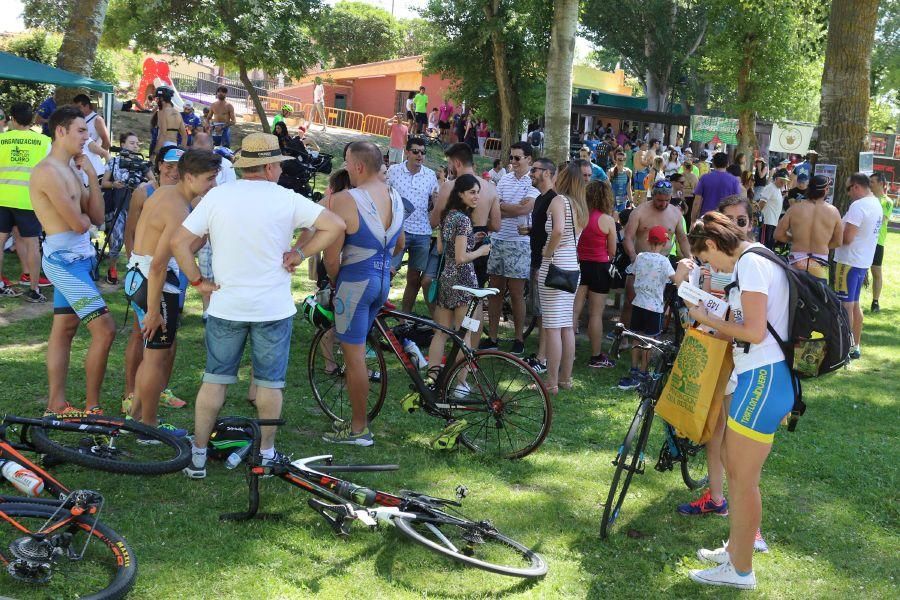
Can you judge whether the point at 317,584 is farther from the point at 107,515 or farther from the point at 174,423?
the point at 174,423

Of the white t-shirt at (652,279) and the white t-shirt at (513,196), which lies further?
the white t-shirt at (513,196)

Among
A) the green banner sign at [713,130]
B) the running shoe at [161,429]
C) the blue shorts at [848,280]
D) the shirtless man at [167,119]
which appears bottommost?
the running shoe at [161,429]

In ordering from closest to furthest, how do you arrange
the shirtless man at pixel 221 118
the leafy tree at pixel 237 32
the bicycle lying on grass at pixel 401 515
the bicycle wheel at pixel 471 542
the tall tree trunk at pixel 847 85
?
the bicycle wheel at pixel 471 542 < the bicycle lying on grass at pixel 401 515 < the tall tree trunk at pixel 847 85 < the shirtless man at pixel 221 118 < the leafy tree at pixel 237 32

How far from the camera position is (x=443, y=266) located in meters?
7.02

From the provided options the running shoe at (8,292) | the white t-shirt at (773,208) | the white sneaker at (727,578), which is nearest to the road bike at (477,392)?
the white sneaker at (727,578)

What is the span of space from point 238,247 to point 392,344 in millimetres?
1610

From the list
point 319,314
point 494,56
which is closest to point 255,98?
point 494,56

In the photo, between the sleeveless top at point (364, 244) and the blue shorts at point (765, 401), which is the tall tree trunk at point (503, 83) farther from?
the blue shorts at point (765, 401)

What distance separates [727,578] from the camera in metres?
4.26

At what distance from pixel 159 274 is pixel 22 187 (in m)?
4.35

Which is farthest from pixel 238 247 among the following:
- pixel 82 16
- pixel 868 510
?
pixel 82 16

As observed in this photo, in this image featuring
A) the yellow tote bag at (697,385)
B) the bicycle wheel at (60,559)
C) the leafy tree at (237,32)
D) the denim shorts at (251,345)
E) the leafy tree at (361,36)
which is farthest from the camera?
the leafy tree at (361,36)

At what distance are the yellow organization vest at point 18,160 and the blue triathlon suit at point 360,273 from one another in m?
3.98

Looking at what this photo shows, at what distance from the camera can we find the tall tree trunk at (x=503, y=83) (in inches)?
984
